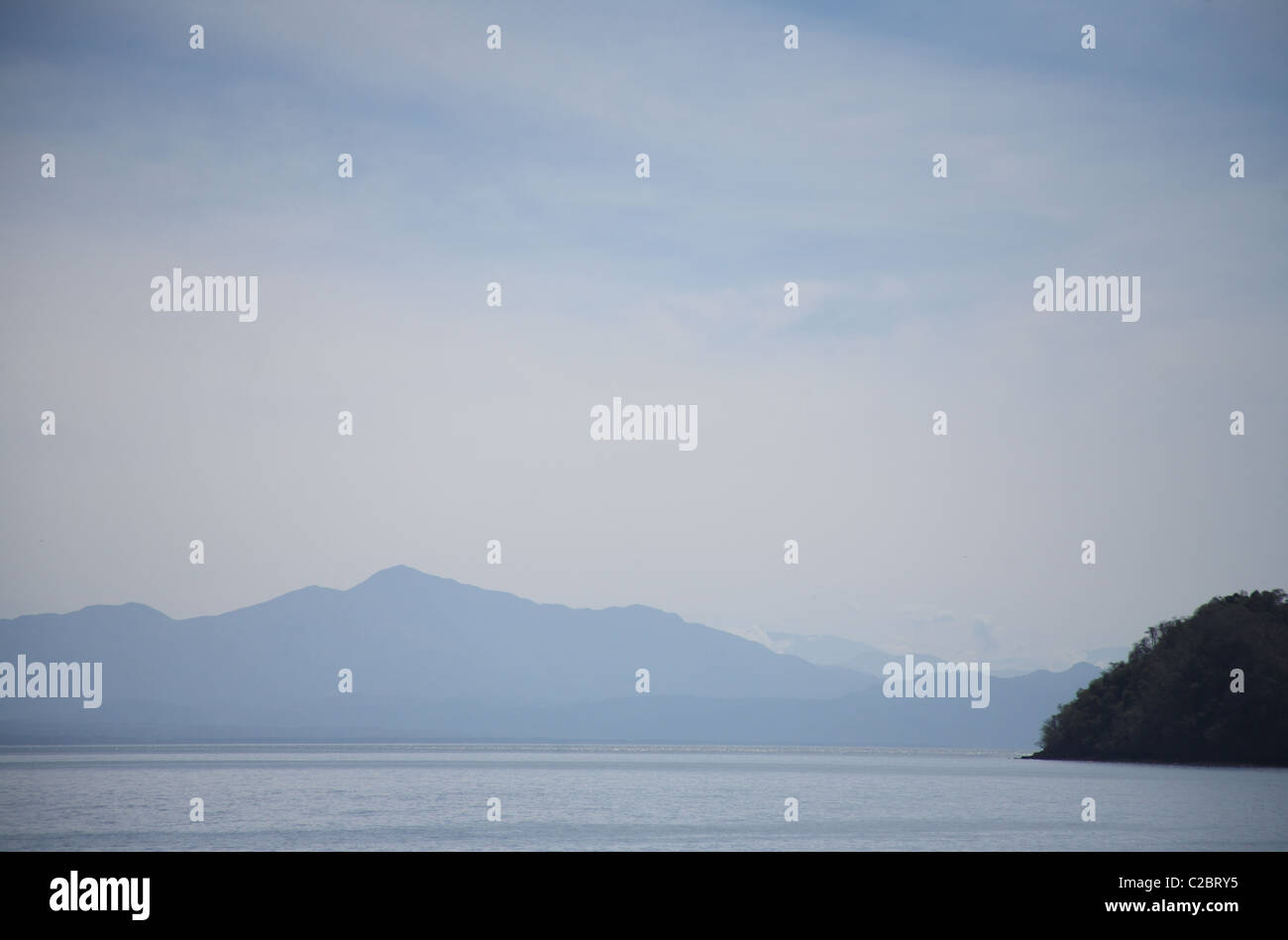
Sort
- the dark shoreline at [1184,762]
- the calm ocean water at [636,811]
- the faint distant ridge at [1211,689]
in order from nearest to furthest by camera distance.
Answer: the calm ocean water at [636,811] → the faint distant ridge at [1211,689] → the dark shoreline at [1184,762]

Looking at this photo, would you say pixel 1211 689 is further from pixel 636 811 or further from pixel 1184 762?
pixel 636 811

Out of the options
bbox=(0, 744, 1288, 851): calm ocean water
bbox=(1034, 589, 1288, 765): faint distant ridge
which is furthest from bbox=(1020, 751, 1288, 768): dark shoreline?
bbox=(0, 744, 1288, 851): calm ocean water

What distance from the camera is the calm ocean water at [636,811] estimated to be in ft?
169

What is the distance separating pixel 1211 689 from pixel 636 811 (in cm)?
8221

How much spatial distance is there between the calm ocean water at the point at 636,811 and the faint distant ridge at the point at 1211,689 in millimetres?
7526

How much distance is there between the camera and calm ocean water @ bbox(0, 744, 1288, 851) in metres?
51.4

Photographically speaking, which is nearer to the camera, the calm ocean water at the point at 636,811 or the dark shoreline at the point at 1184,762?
the calm ocean water at the point at 636,811

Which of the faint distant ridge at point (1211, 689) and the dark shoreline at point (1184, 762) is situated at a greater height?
the faint distant ridge at point (1211, 689)

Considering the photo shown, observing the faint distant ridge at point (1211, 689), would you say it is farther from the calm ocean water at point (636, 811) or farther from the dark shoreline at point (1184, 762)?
the calm ocean water at point (636, 811)

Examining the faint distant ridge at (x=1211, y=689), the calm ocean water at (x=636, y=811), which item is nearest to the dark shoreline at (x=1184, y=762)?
the faint distant ridge at (x=1211, y=689)

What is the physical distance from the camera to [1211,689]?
126 metres

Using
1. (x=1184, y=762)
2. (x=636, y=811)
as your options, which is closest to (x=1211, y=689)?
(x=1184, y=762)

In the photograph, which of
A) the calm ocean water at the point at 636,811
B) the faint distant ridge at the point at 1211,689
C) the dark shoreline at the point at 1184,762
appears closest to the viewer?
the calm ocean water at the point at 636,811
